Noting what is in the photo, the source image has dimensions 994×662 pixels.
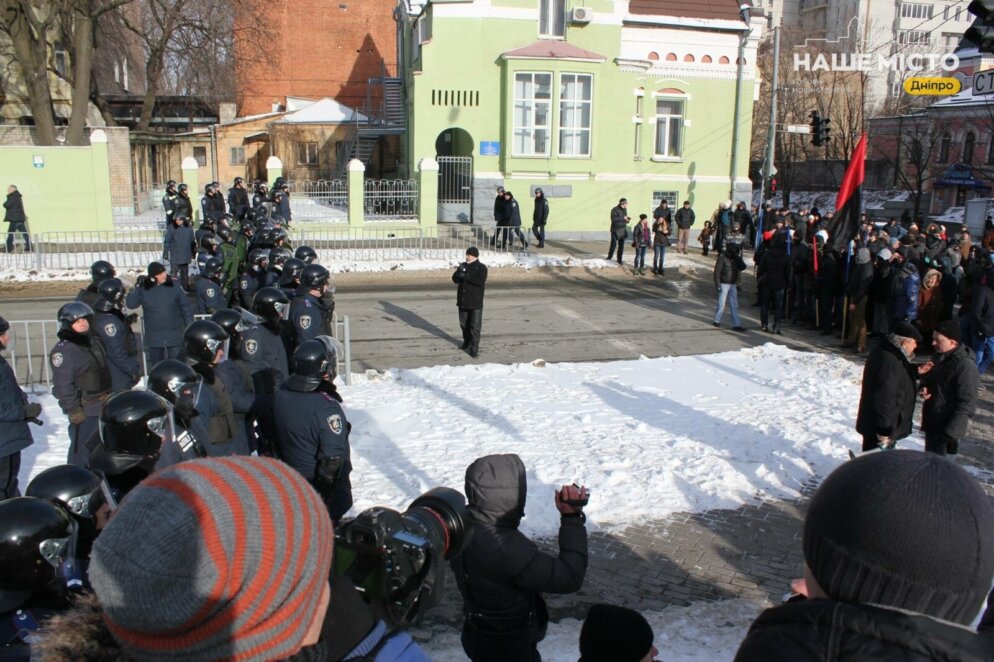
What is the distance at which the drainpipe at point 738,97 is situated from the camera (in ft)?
89.8

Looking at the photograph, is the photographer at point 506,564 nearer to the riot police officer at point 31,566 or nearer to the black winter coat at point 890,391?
the riot police officer at point 31,566

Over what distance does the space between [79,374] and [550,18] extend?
76.7 feet

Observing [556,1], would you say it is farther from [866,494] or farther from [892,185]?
[892,185]

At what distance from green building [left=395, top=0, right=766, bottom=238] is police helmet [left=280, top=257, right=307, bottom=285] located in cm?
1681

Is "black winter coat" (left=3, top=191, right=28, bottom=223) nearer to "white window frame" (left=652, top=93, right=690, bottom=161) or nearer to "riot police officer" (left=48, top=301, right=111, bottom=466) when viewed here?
"riot police officer" (left=48, top=301, right=111, bottom=466)

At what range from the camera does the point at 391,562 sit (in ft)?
6.46

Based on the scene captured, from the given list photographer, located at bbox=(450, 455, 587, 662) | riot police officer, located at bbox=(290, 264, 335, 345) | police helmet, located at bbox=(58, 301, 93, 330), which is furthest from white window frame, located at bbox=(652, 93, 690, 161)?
photographer, located at bbox=(450, 455, 587, 662)

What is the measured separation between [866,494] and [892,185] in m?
55.1

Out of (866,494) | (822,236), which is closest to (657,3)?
(822,236)

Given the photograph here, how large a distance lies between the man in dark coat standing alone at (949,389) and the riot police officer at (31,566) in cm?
676

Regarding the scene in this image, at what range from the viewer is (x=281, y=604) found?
139 cm

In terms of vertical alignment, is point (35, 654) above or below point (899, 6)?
below

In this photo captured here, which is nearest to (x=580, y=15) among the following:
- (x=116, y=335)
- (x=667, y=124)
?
(x=667, y=124)

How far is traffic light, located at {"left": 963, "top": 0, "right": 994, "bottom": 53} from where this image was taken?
27.1 feet
